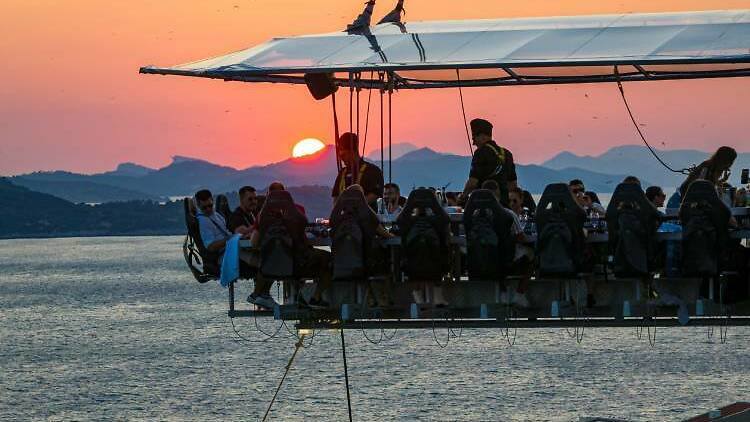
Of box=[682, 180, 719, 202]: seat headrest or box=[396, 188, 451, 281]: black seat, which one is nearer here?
box=[682, 180, 719, 202]: seat headrest

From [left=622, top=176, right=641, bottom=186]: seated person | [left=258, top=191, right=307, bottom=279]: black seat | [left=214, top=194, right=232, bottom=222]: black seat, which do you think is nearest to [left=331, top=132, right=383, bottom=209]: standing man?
[left=258, top=191, right=307, bottom=279]: black seat

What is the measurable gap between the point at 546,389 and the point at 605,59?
83.0 meters

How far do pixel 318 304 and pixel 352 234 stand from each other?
4.93 ft

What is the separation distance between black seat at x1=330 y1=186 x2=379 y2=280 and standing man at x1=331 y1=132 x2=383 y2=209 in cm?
106

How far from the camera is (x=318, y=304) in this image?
19.4m

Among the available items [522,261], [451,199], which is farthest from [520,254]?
[451,199]

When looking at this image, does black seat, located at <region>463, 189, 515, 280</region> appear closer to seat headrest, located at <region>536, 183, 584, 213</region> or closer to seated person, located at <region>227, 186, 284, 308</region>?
seat headrest, located at <region>536, 183, 584, 213</region>

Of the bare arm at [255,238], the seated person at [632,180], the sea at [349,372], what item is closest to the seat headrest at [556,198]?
the seated person at [632,180]

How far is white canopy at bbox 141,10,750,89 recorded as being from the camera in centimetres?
1941

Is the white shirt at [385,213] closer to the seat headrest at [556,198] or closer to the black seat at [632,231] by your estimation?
the seat headrest at [556,198]

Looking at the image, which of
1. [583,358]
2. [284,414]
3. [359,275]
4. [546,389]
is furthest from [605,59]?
[583,358]

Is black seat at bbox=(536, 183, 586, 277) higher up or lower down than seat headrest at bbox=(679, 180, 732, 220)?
lower down

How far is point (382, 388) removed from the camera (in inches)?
4026

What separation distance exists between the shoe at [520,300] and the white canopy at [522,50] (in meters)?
2.87
